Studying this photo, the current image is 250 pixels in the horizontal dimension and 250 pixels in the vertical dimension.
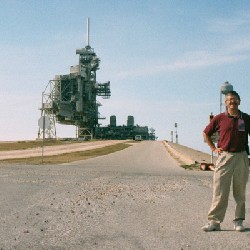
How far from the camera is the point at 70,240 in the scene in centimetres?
600

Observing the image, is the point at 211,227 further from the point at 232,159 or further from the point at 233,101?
the point at 233,101

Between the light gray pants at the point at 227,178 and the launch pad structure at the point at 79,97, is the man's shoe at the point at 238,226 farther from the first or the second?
the launch pad structure at the point at 79,97

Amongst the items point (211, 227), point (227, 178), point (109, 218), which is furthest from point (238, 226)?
point (109, 218)

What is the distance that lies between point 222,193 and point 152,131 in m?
141

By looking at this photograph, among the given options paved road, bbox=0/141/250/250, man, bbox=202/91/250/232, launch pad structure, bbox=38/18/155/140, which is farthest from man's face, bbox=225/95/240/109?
launch pad structure, bbox=38/18/155/140

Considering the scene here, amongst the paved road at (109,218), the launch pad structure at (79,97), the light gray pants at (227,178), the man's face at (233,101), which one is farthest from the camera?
the launch pad structure at (79,97)

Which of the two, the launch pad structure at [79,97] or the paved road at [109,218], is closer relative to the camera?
the paved road at [109,218]

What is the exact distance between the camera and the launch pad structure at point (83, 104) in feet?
374

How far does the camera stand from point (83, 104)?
119 metres

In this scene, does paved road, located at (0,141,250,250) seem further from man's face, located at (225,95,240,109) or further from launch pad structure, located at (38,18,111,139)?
launch pad structure, located at (38,18,111,139)

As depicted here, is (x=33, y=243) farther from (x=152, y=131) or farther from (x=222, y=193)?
(x=152, y=131)

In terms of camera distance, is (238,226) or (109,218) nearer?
(238,226)

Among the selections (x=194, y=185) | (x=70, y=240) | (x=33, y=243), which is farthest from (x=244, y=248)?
(x=194, y=185)

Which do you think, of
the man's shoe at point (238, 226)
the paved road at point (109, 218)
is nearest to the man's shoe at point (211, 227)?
the paved road at point (109, 218)
